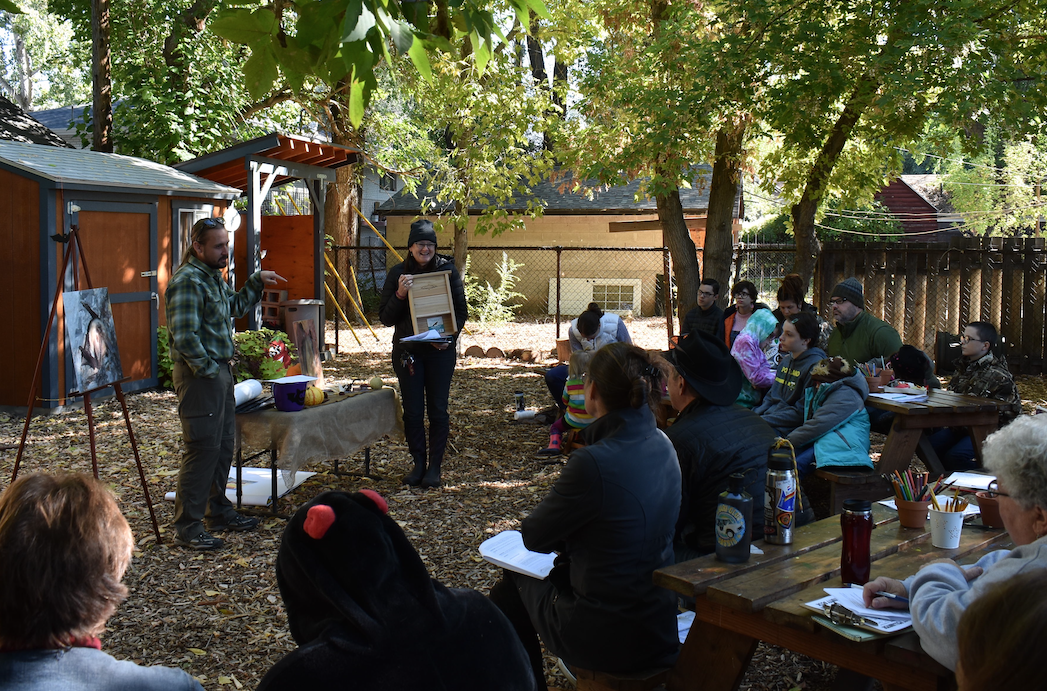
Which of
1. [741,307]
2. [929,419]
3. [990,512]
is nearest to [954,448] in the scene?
[929,419]

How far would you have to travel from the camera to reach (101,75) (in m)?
13.5

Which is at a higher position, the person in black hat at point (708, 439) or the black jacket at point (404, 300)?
the black jacket at point (404, 300)

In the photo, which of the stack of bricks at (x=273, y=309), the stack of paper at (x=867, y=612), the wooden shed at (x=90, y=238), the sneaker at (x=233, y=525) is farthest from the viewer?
the stack of bricks at (x=273, y=309)

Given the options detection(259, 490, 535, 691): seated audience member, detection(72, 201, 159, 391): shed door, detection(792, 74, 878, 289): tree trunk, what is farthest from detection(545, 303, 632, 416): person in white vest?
detection(72, 201, 159, 391): shed door

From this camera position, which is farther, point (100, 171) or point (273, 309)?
point (273, 309)

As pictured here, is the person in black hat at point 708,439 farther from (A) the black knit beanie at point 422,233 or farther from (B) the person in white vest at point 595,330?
(B) the person in white vest at point 595,330

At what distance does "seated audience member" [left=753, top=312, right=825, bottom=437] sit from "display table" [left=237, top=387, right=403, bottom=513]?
2.87m

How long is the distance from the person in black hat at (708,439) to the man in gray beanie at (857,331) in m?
4.06

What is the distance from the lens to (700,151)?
11055 mm

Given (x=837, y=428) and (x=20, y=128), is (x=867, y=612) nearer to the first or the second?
(x=837, y=428)

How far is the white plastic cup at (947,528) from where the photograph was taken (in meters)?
3.22

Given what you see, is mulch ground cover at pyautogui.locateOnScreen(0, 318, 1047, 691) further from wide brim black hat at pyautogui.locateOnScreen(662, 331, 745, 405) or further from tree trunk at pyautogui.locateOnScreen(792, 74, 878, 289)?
tree trunk at pyautogui.locateOnScreen(792, 74, 878, 289)

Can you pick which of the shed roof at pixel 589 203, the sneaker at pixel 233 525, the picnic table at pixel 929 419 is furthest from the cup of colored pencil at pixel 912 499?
the shed roof at pixel 589 203

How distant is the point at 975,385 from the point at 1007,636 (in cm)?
590
